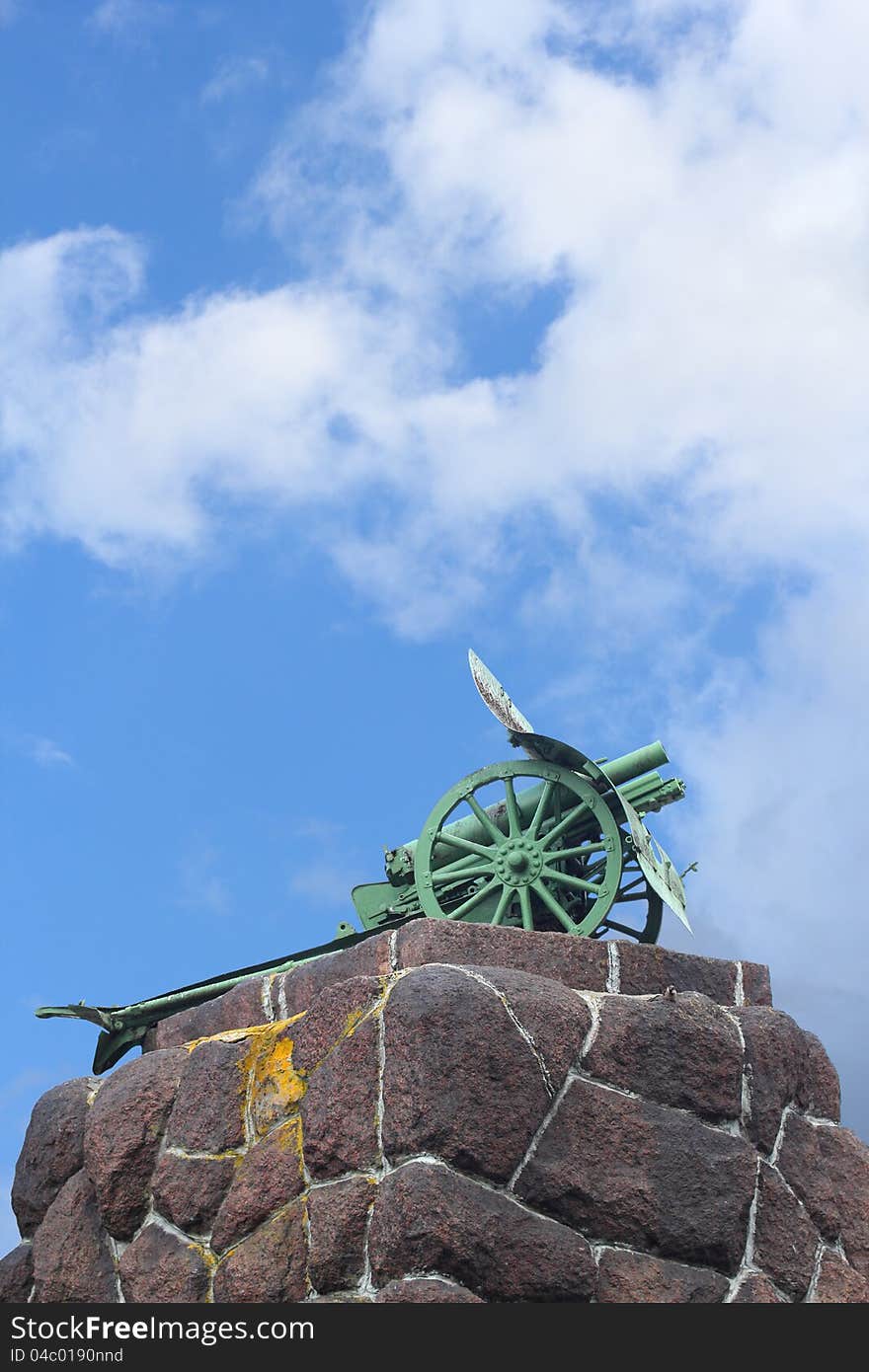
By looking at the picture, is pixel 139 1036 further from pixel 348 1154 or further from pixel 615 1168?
pixel 615 1168

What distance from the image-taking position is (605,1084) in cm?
1045

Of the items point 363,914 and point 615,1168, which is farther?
point 363,914

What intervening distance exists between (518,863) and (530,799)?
678 millimetres

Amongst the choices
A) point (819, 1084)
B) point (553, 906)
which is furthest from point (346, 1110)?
point (819, 1084)

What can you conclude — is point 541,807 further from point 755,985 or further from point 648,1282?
point 648,1282

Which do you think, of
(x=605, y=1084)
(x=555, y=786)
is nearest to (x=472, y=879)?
(x=555, y=786)

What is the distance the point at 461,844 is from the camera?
41.5 feet

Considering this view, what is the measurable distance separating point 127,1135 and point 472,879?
125 inches

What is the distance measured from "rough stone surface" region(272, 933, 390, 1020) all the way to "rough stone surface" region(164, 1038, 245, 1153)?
674 millimetres

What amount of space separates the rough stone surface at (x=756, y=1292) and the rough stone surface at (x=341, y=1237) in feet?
7.61

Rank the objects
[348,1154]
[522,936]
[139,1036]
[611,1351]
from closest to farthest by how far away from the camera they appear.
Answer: [611,1351], [348,1154], [522,936], [139,1036]

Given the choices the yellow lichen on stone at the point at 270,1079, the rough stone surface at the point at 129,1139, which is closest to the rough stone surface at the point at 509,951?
the yellow lichen on stone at the point at 270,1079

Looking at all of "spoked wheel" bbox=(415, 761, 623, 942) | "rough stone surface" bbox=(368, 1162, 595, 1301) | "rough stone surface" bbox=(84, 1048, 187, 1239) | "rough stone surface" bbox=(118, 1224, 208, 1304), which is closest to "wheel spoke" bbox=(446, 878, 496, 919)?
"spoked wheel" bbox=(415, 761, 623, 942)

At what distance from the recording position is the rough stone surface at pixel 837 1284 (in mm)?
10797
